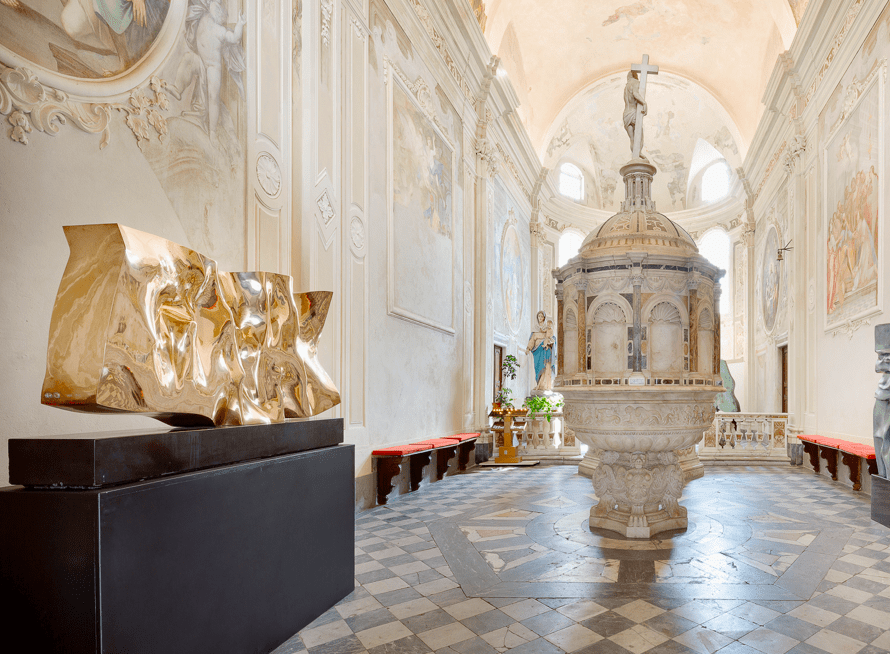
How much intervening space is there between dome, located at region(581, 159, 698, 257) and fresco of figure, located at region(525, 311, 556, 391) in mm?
7164

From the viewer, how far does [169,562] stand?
250 cm

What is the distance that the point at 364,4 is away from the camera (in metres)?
7.36

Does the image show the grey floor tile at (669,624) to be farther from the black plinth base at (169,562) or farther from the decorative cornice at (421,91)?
the decorative cornice at (421,91)

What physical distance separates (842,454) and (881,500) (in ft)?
9.87

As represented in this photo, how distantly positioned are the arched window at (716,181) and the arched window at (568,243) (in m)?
4.74

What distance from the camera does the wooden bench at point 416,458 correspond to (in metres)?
7.05

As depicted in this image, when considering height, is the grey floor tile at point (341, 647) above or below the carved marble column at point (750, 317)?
below

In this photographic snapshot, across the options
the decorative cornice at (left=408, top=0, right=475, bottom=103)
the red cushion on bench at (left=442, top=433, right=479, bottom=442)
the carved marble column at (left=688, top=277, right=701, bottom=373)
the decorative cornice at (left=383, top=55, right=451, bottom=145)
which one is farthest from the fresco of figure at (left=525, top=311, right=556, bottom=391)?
the carved marble column at (left=688, top=277, right=701, bottom=373)

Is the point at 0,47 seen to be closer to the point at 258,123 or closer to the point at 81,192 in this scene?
the point at 81,192

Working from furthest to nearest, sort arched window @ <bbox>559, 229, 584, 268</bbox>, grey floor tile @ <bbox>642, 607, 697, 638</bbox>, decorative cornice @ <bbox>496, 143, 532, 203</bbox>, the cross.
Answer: arched window @ <bbox>559, 229, 584, 268</bbox> → decorative cornice @ <bbox>496, 143, 532, 203</bbox> → the cross → grey floor tile @ <bbox>642, 607, 697, 638</bbox>

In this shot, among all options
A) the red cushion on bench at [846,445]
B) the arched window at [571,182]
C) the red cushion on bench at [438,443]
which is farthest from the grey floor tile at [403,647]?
the arched window at [571,182]

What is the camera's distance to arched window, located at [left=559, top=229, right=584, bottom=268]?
2139 cm

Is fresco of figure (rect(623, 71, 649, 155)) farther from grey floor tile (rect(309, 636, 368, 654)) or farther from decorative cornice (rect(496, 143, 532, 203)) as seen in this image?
decorative cornice (rect(496, 143, 532, 203))

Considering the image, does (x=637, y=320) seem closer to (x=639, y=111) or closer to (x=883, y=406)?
(x=883, y=406)
